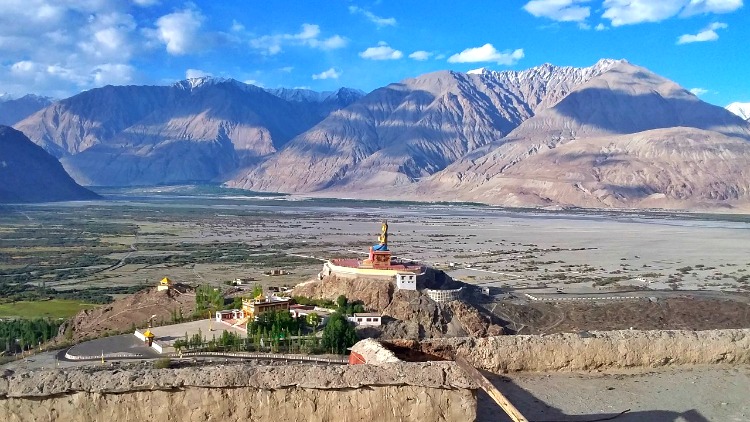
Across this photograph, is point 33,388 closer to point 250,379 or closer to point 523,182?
point 250,379

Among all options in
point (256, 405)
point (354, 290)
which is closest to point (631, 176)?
point (354, 290)

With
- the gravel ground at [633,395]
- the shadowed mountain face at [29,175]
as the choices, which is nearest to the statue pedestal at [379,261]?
the gravel ground at [633,395]

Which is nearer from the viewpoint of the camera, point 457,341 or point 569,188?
point 457,341

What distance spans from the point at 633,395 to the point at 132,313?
31322mm

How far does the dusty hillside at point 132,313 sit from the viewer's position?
34.7 meters

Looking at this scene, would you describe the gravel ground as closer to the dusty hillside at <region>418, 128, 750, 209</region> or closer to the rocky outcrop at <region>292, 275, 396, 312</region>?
the rocky outcrop at <region>292, 275, 396, 312</region>

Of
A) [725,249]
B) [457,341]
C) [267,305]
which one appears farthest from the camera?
[725,249]

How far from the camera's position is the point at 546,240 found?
85.9m

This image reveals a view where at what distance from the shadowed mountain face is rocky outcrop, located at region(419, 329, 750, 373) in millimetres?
166972

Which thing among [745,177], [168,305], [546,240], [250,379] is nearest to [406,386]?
[250,379]

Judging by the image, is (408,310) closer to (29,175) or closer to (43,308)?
(43,308)

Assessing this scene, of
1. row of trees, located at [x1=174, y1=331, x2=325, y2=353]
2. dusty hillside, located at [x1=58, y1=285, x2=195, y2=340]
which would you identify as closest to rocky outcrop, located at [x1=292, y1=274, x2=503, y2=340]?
row of trees, located at [x1=174, y1=331, x2=325, y2=353]

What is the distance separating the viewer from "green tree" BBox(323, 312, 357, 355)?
29219 mm

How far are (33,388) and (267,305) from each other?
2461 cm
